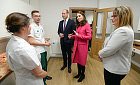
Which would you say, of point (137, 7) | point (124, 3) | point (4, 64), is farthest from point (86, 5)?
point (4, 64)

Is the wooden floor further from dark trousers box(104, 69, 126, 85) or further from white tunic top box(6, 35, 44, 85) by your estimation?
white tunic top box(6, 35, 44, 85)

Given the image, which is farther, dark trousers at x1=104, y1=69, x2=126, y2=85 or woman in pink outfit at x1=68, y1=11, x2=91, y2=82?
woman in pink outfit at x1=68, y1=11, x2=91, y2=82

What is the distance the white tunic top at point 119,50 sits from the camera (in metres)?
0.87

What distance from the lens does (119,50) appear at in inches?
37.1

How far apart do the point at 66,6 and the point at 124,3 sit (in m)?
2.09

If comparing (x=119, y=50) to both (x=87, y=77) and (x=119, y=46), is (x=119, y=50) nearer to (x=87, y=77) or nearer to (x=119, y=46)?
(x=119, y=46)

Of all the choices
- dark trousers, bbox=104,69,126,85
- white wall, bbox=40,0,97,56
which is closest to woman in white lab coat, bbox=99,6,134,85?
dark trousers, bbox=104,69,126,85

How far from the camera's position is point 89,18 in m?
6.29

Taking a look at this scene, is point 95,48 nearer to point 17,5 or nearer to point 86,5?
point 86,5

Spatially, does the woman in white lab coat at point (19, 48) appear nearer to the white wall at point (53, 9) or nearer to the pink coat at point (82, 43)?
the pink coat at point (82, 43)

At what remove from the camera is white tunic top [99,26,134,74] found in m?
0.87

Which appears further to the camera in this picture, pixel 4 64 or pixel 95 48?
pixel 95 48

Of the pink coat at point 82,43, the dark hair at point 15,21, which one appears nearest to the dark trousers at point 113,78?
the pink coat at point 82,43

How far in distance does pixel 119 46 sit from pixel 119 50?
0.07 metres
